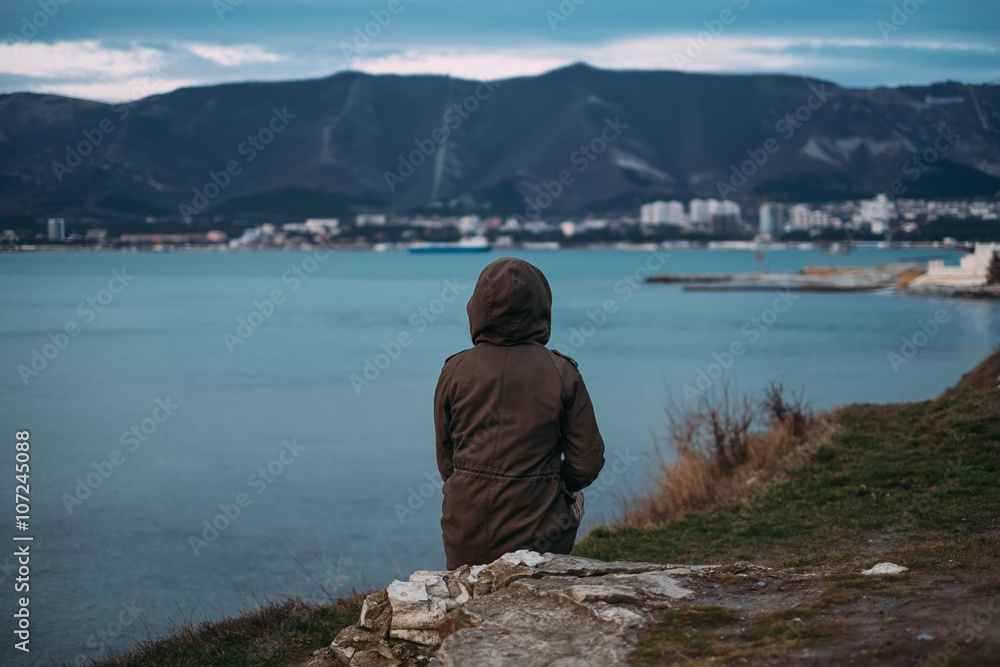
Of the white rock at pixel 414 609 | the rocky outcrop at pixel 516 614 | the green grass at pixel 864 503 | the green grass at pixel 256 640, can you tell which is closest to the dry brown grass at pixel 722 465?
the green grass at pixel 864 503

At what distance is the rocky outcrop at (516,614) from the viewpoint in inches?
132

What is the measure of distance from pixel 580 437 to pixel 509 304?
2.21 feet

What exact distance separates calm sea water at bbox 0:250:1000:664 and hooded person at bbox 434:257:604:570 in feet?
16.0

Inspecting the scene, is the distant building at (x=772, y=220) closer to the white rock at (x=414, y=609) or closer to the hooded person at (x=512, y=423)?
the hooded person at (x=512, y=423)

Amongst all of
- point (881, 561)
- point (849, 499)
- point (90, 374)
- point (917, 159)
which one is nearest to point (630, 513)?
point (849, 499)

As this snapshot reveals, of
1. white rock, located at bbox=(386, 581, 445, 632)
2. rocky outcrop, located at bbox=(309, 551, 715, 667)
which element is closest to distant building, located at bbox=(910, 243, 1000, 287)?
rocky outcrop, located at bbox=(309, 551, 715, 667)

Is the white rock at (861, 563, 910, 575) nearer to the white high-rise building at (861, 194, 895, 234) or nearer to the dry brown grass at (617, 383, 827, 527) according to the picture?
the dry brown grass at (617, 383, 827, 527)

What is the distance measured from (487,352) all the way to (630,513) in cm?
690

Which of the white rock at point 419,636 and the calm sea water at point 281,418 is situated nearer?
the white rock at point 419,636

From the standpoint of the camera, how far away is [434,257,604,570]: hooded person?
3.79m

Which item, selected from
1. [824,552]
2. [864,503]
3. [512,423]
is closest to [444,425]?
[512,423]

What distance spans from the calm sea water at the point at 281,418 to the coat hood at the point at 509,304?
5.30 meters

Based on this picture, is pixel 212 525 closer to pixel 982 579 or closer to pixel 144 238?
pixel 982 579

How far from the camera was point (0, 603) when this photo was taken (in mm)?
9531
